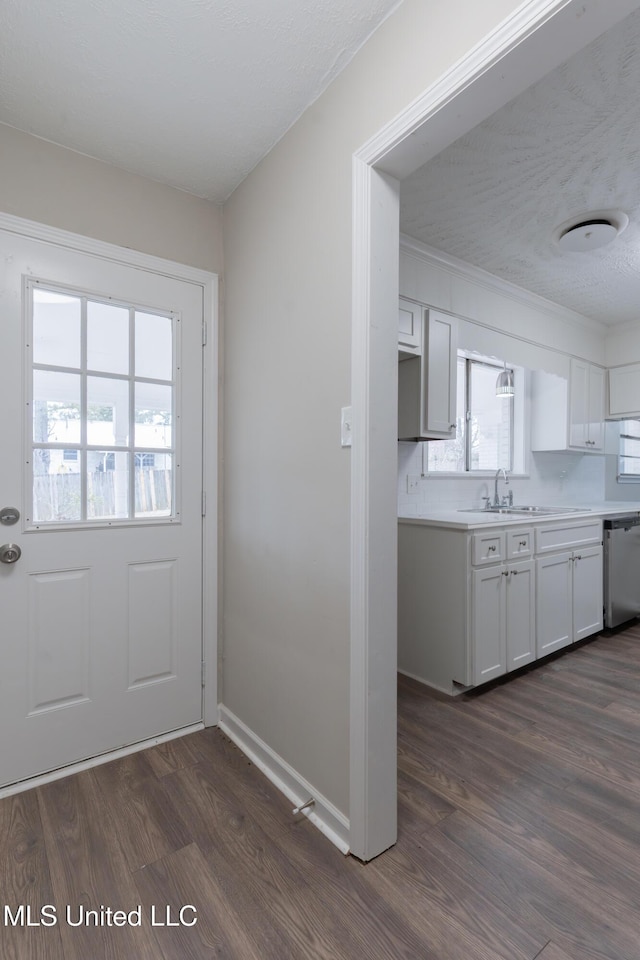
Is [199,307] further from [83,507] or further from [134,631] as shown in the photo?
[134,631]

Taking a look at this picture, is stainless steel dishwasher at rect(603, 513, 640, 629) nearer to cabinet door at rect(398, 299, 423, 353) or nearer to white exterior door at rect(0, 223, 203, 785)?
cabinet door at rect(398, 299, 423, 353)

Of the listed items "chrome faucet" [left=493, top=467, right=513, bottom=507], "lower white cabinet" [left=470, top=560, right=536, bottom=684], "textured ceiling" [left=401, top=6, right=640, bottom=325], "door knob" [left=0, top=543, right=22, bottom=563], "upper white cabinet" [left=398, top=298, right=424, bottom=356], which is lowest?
"lower white cabinet" [left=470, top=560, right=536, bottom=684]

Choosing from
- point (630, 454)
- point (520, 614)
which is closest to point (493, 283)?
point (520, 614)

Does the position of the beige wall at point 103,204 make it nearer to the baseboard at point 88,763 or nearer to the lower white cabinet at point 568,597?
the baseboard at point 88,763

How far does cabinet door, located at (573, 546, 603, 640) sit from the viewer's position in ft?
10.8

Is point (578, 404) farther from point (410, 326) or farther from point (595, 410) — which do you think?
point (410, 326)

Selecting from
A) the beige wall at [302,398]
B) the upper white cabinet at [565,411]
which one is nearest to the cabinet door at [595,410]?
the upper white cabinet at [565,411]

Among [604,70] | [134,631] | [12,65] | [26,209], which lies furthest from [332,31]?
[134,631]

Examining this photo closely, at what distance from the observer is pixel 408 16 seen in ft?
4.45

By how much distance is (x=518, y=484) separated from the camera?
394cm

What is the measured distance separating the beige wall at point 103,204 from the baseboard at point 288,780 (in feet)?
7.03

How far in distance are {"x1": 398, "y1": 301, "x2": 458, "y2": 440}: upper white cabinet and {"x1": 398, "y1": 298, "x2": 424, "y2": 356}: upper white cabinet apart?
0.05 metres

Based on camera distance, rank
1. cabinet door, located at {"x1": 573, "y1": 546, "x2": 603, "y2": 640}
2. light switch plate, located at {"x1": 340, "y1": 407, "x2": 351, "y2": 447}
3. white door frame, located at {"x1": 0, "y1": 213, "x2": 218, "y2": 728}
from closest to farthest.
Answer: light switch plate, located at {"x1": 340, "y1": 407, "x2": 351, "y2": 447}, white door frame, located at {"x1": 0, "y1": 213, "x2": 218, "y2": 728}, cabinet door, located at {"x1": 573, "y1": 546, "x2": 603, "y2": 640}

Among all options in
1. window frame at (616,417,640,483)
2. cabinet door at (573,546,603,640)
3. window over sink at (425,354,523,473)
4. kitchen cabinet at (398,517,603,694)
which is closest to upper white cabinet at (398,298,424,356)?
window over sink at (425,354,523,473)
